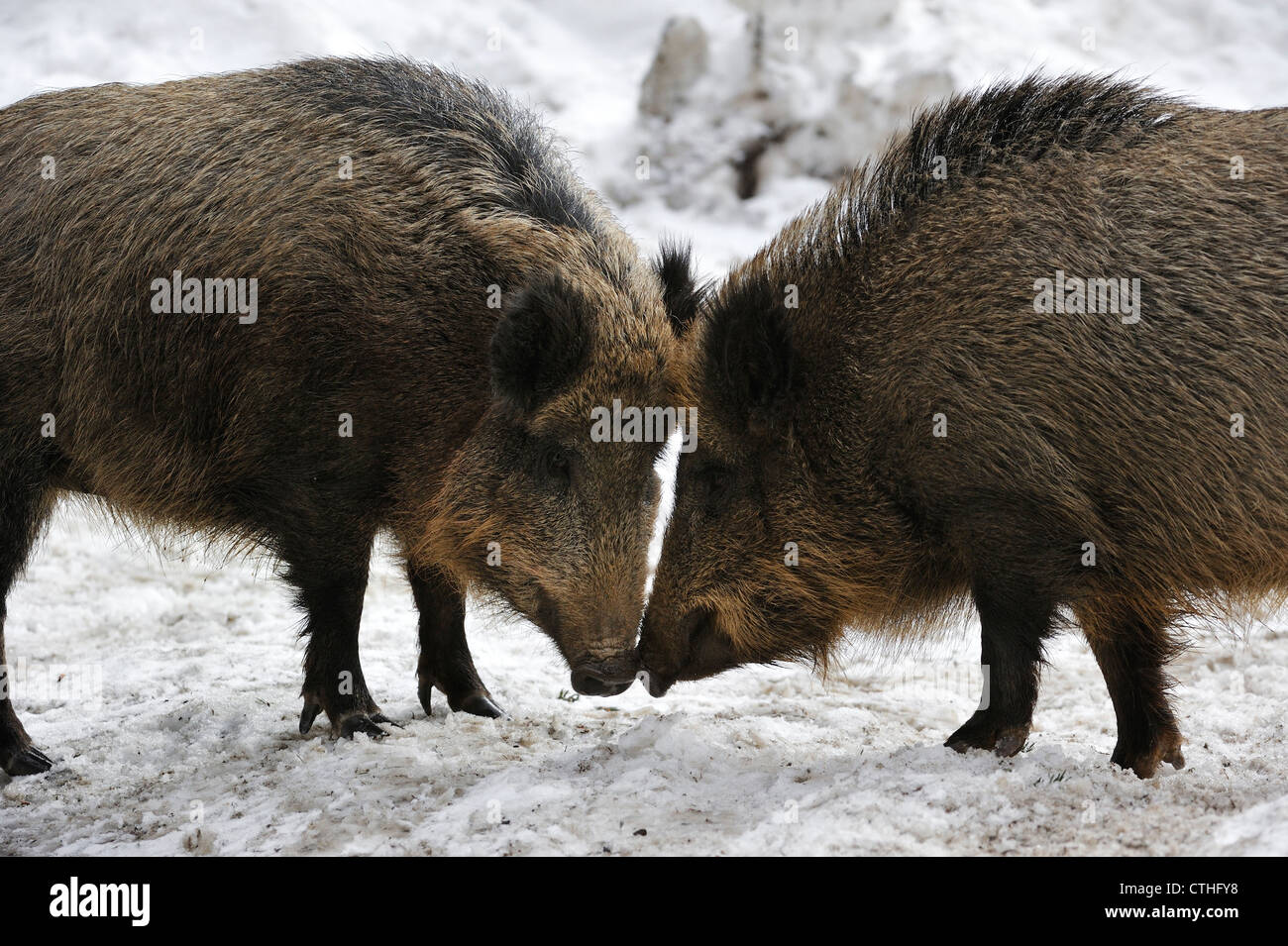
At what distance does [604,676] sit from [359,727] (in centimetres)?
137

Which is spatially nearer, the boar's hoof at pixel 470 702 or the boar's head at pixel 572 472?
the boar's head at pixel 572 472

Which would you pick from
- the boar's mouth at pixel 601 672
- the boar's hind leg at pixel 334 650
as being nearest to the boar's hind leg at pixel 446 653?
the boar's hind leg at pixel 334 650

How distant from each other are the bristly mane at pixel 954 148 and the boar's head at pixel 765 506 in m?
0.17

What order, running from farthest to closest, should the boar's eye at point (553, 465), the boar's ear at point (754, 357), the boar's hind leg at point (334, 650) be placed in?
the boar's hind leg at point (334, 650) → the boar's eye at point (553, 465) → the boar's ear at point (754, 357)

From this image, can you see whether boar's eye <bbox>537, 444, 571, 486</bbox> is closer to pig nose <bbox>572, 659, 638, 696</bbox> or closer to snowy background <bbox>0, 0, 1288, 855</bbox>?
pig nose <bbox>572, 659, 638, 696</bbox>

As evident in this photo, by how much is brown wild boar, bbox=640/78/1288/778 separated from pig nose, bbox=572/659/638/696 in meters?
0.15

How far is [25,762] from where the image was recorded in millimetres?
5914

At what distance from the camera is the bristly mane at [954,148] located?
5.27m

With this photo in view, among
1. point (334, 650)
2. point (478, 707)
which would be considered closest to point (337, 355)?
point (334, 650)

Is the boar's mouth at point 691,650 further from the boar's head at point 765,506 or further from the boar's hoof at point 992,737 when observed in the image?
the boar's hoof at point 992,737

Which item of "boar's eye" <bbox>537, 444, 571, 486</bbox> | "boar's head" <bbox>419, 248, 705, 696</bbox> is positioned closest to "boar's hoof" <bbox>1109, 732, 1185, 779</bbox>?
"boar's head" <bbox>419, 248, 705, 696</bbox>
